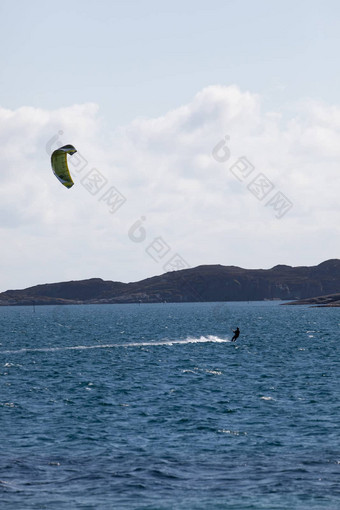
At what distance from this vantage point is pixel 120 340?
117 meters

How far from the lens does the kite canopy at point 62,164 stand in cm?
6188

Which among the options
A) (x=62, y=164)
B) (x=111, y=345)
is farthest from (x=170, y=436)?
(x=111, y=345)

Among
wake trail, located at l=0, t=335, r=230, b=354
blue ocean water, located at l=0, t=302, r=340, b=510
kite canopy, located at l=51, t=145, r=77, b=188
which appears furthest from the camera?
wake trail, located at l=0, t=335, r=230, b=354

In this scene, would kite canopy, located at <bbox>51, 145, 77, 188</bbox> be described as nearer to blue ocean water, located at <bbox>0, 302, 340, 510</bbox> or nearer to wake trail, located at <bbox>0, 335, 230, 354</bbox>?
blue ocean water, located at <bbox>0, 302, 340, 510</bbox>

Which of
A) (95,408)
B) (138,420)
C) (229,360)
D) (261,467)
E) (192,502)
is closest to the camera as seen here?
(192,502)

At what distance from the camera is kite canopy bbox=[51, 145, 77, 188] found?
61.9 m

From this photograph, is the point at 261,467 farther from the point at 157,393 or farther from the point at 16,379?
the point at 16,379

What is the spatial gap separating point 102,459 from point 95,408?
44.9 ft

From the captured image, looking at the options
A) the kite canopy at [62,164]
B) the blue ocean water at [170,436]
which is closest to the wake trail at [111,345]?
the blue ocean water at [170,436]

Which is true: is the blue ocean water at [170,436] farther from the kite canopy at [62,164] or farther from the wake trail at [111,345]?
the wake trail at [111,345]

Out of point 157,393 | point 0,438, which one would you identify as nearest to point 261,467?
point 0,438

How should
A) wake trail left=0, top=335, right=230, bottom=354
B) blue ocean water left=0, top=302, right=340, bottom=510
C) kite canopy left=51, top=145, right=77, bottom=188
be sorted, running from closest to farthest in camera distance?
blue ocean water left=0, top=302, right=340, bottom=510 → kite canopy left=51, top=145, right=77, bottom=188 → wake trail left=0, top=335, right=230, bottom=354

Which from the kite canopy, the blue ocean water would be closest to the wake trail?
the blue ocean water

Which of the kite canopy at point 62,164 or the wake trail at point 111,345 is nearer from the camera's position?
the kite canopy at point 62,164
